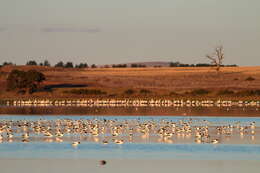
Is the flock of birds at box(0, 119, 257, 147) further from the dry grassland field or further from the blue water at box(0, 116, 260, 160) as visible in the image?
the dry grassland field

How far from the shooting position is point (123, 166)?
2414 cm

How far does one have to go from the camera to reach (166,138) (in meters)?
33.7

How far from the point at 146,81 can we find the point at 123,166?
82.6 metres

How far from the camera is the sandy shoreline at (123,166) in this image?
918 inches

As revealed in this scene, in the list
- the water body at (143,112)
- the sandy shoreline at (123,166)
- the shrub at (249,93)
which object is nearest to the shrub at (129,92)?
the shrub at (249,93)

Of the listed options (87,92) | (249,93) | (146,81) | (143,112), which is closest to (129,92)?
(87,92)

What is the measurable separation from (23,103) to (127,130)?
135 feet

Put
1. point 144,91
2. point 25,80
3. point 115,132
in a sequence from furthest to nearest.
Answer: point 144,91 → point 25,80 → point 115,132

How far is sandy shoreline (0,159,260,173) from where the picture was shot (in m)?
23.3

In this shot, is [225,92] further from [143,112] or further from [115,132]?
[115,132]

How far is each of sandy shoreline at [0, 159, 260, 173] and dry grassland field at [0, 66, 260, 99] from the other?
5943cm

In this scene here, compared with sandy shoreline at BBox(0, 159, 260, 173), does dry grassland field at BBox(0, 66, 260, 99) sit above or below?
above

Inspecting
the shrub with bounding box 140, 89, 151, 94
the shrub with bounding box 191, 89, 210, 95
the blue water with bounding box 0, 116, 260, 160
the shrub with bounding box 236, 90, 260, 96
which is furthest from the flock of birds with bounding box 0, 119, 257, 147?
the shrub with bounding box 140, 89, 151, 94

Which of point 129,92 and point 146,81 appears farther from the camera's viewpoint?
point 146,81
